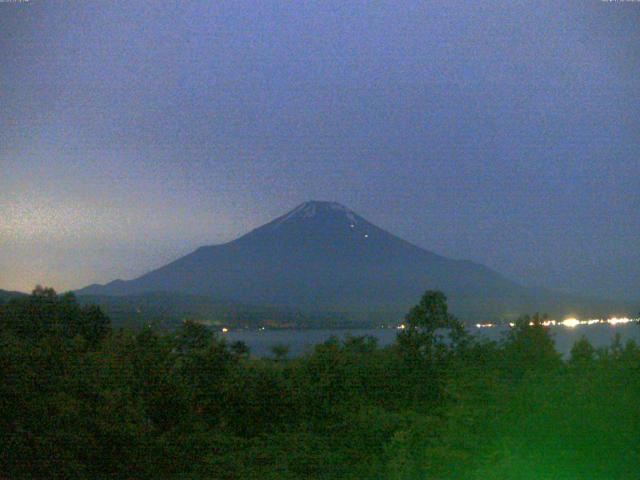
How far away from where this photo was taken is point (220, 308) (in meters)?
8.84

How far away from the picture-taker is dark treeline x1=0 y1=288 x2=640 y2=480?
13.9 ft

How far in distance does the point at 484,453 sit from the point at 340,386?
2.23 metres

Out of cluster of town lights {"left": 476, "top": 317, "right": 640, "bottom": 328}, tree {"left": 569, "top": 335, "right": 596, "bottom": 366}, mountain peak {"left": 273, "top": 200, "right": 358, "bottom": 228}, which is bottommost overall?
tree {"left": 569, "top": 335, "right": 596, "bottom": 366}

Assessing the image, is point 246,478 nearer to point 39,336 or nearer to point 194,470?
point 194,470

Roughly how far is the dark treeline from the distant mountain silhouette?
2446 millimetres

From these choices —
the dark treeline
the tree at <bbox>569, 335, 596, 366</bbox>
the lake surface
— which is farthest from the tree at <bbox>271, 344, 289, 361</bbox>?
the tree at <bbox>569, 335, 596, 366</bbox>

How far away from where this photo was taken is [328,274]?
40.1ft

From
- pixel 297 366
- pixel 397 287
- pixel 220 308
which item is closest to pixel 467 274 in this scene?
pixel 397 287

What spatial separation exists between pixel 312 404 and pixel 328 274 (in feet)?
20.0

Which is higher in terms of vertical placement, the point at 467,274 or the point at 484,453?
the point at 467,274

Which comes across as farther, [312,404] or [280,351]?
[280,351]

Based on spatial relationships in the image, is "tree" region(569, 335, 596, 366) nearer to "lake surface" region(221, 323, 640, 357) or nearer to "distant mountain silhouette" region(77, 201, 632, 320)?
"lake surface" region(221, 323, 640, 357)

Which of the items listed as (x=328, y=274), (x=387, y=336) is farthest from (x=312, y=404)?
(x=328, y=274)

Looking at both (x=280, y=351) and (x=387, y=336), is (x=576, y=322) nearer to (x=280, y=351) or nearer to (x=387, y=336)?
(x=387, y=336)
